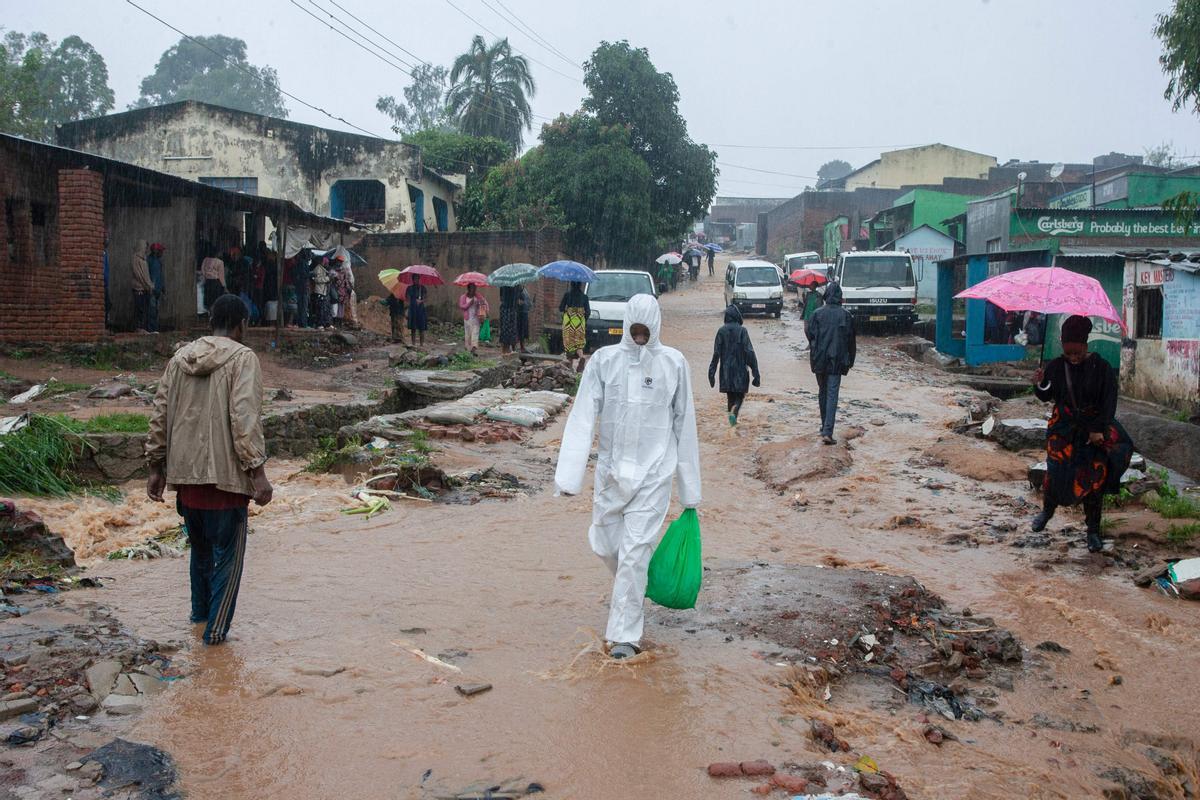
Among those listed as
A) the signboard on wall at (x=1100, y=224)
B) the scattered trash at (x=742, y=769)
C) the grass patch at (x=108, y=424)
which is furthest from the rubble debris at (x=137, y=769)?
the signboard on wall at (x=1100, y=224)

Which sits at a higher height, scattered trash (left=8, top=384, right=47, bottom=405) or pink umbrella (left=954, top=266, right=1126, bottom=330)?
pink umbrella (left=954, top=266, right=1126, bottom=330)

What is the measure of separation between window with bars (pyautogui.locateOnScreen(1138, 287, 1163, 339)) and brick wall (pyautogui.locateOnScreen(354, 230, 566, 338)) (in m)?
13.3

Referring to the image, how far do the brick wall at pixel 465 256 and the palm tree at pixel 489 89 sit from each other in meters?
18.1

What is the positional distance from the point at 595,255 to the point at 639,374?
90.6 ft

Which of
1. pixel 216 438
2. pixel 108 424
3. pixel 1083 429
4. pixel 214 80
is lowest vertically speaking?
pixel 108 424

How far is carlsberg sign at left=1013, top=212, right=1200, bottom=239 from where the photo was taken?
22500 millimetres

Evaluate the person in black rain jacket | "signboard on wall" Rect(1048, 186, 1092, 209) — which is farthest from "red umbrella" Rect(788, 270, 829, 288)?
→ the person in black rain jacket

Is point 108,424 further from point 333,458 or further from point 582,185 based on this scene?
point 582,185

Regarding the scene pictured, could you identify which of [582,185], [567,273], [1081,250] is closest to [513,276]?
[567,273]

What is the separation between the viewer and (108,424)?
9.14m

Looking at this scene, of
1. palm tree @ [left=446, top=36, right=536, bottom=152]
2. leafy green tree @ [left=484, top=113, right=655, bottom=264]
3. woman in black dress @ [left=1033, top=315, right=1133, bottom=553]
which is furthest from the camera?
palm tree @ [left=446, top=36, right=536, bottom=152]

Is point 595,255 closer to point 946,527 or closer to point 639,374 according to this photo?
point 946,527

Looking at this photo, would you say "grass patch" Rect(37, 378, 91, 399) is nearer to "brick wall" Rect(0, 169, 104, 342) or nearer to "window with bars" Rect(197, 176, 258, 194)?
"brick wall" Rect(0, 169, 104, 342)

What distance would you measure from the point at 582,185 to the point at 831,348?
2021 centimetres
